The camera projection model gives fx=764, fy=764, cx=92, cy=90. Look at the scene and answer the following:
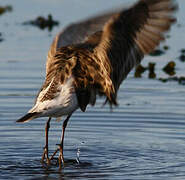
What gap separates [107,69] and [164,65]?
4.97m

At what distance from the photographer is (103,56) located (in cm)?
807

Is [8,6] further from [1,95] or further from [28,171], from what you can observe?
[28,171]

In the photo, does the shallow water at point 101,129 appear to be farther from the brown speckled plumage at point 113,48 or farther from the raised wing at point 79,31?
the raised wing at point 79,31

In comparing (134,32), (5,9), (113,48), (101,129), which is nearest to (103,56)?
(113,48)

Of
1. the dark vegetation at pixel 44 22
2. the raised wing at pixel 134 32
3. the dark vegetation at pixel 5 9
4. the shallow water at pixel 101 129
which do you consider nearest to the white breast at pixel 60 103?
the raised wing at pixel 134 32

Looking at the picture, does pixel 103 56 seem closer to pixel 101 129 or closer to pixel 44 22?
pixel 101 129

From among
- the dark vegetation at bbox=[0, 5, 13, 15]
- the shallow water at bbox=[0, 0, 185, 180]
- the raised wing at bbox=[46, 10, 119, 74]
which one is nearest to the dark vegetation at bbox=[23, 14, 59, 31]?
the dark vegetation at bbox=[0, 5, 13, 15]

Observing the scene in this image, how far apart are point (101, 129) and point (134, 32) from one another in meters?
2.41

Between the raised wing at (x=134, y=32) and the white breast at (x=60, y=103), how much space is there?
1.53 ft

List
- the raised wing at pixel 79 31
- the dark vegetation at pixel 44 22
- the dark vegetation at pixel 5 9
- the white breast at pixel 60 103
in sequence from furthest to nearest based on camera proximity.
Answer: the dark vegetation at pixel 5 9
the dark vegetation at pixel 44 22
the raised wing at pixel 79 31
the white breast at pixel 60 103

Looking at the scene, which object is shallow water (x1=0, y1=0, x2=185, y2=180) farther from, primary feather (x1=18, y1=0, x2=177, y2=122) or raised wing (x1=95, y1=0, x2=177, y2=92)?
raised wing (x1=95, y1=0, x2=177, y2=92)

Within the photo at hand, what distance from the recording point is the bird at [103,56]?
26.1ft

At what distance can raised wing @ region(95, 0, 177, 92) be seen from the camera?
26.1 ft

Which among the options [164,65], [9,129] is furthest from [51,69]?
[164,65]
